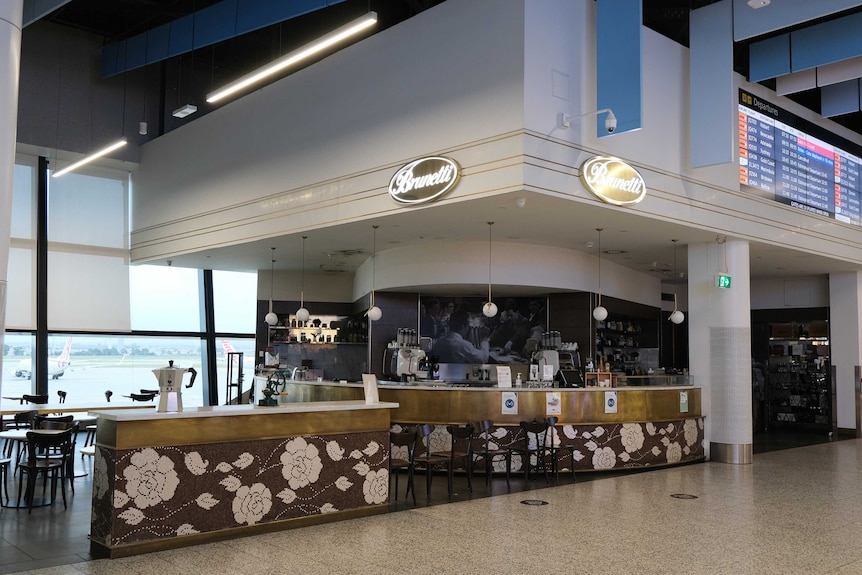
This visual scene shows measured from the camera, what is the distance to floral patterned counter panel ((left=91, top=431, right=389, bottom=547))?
17.1 feet

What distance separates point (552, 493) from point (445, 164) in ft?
12.0

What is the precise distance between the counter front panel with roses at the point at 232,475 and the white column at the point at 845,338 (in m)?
10.6

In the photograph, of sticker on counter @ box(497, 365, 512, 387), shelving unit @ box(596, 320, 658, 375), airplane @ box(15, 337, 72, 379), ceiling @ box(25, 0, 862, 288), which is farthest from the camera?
shelving unit @ box(596, 320, 658, 375)

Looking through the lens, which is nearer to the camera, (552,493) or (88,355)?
(552,493)

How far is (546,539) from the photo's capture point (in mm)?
5664

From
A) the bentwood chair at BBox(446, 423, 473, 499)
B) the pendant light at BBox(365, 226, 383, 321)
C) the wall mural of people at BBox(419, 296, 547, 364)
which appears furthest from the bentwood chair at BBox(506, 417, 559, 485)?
the wall mural of people at BBox(419, 296, 547, 364)

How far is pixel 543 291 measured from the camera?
474 inches

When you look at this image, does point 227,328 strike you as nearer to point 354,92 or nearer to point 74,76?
point 74,76

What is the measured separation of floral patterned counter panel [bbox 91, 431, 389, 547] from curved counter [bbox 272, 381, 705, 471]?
89.6 inches

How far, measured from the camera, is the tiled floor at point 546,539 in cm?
A: 491

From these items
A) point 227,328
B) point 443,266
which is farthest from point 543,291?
point 227,328

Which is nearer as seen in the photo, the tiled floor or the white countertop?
the tiled floor

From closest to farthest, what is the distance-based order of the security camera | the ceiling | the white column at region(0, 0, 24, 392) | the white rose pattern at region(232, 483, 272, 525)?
the white column at region(0, 0, 24, 392) < the white rose pattern at region(232, 483, 272, 525) < the security camera < the ceiling

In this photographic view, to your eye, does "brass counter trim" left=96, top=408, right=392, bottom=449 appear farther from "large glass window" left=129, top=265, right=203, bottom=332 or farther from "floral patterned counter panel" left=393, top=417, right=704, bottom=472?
"large glass window" left=129, top=265, right=203, bottom=332
